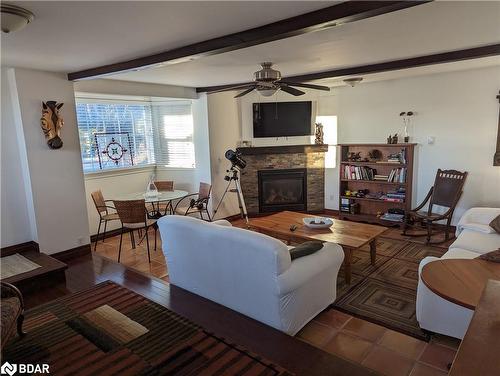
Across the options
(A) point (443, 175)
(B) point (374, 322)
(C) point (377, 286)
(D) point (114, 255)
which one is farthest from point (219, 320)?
(A) point (443, 175)

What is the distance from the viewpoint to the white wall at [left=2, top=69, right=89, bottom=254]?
351cm

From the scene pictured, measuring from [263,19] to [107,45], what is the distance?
1.25 metres

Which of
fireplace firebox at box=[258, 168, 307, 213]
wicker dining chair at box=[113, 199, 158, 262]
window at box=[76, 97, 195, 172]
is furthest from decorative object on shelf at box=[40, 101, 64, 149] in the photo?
fireplace firebox at box=[258, 168, 307, 213]

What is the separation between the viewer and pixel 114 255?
15.0 ft

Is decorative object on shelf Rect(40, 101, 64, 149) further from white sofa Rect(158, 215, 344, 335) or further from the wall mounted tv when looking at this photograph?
the wall mounted tv

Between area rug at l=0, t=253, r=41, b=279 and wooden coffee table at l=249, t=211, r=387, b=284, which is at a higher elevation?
wooden coffee table at l=249, t=211, r=387, b=284

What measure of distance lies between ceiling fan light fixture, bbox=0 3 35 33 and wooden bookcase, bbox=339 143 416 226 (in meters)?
4.87

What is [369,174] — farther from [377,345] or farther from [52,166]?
[52,166]

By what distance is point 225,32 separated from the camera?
227 centimetres

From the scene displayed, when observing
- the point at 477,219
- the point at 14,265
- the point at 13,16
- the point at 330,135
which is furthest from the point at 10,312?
the point at 330,135

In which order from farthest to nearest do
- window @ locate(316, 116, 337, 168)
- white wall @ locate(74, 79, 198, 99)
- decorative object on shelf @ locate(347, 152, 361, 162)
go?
window @ locate(316, 116, 337, 168) < decorative object on shelf @ locate(347, 152, 361, 162) < white wall @ locate(74, 79, 198, 99)

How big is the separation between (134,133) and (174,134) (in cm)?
68

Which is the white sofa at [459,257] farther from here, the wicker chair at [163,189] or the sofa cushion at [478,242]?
the wicker chair at [163,189]

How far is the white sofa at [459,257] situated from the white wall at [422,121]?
1005 millimetres
